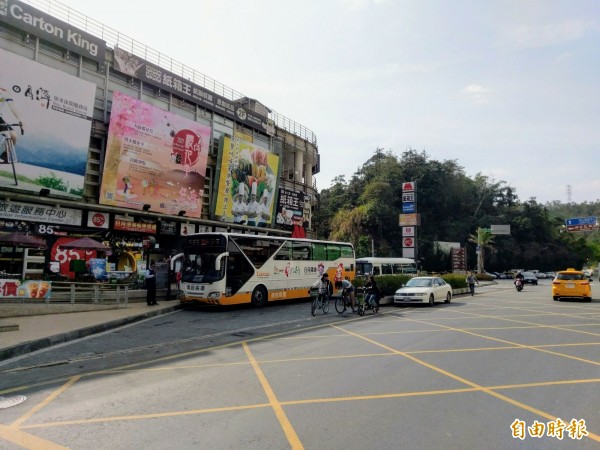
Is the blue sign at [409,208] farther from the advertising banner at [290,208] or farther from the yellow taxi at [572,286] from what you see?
the yellow taxi at [572,286]

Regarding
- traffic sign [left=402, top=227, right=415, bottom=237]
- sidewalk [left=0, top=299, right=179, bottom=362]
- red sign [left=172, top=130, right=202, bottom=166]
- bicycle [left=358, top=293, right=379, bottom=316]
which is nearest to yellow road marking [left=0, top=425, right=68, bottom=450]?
sidewalk [left=0, top=299, right=179, bottom=362]

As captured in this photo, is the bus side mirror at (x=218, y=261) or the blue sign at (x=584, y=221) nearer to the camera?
the bus side mirror at (x=218, y=261)

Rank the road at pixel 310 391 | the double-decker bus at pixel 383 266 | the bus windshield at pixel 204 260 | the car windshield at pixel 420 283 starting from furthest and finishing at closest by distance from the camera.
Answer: the double-decker bus at pixel 383 266 → the car windshield at pixel 420 283 → the bus windshield at pixel 204 260 → the road at pixel 310 391

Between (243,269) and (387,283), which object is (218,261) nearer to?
(243,269)

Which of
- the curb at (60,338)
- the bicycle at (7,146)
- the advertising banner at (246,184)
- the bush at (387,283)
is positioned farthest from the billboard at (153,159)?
the bush at (387,283)

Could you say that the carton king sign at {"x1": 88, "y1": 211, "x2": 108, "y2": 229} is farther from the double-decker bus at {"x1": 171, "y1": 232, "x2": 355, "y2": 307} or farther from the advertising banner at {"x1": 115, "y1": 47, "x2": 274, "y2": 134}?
the advertising banner at {"x1": 115, "y1": 47, "x2": 274, "y2": 134}

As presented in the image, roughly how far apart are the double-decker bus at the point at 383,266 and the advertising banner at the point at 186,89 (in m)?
13.3

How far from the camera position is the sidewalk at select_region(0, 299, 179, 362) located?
942 centimetres

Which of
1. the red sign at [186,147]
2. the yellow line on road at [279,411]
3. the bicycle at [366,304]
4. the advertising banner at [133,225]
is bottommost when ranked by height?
the yellow line on road at [279,411]

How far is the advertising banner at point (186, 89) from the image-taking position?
2347cm

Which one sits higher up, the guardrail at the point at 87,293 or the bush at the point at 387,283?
the bush at the point at 387,283

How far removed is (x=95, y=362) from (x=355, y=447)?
6.15m

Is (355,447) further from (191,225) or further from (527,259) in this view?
(527,259)

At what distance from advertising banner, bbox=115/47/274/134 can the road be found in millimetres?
17358
